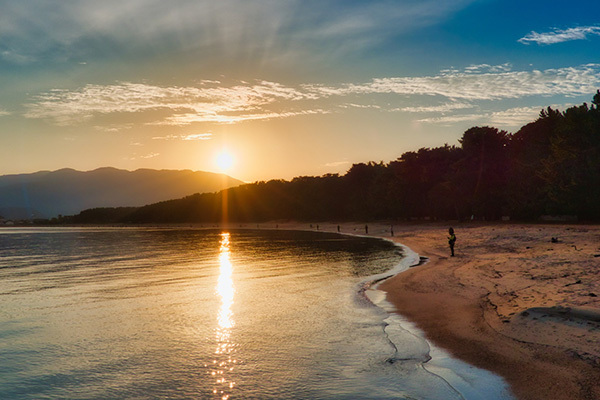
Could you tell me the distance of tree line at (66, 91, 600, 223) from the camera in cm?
4950

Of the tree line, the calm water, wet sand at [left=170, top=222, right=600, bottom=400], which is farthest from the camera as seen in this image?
the tree line

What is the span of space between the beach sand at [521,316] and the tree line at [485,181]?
3211 cm

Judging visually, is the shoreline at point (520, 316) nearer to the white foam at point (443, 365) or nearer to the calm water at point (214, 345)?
the white foam at point (443, 365)

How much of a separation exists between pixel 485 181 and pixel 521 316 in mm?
63896

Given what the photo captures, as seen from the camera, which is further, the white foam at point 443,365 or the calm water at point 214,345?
the calm water at point 214,345

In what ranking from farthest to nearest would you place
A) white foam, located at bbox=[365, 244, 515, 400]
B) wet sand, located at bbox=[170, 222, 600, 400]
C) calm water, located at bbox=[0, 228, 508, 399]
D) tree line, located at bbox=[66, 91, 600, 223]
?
tree line, located at bbox=[66, 91, 600, 223], calm water, located at bbox=[0, 228, 508, 399], wet sand, located at bbox=[170, 222, 600, 400], white foam, located at bbox=[365, 244, 515, 400]

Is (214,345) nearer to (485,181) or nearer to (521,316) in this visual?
(521,316)

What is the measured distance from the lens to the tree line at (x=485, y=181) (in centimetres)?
4950

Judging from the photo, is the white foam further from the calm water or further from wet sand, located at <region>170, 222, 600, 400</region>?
wet sand, located at <region>170, 222, 600, 400</region>

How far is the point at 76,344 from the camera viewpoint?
1166 centimetres

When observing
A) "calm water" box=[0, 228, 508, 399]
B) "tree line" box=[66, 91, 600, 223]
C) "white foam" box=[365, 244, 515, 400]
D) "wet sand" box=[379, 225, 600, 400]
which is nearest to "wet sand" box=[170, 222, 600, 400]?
"wet sand" box=[379, 225, 600, 400]

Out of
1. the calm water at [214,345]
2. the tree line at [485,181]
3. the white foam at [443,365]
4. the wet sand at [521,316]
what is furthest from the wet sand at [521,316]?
the tree line at [485,181]

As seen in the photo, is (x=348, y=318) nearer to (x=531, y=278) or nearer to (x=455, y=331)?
(x=455, y=331)

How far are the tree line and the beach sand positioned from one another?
1264 inches
